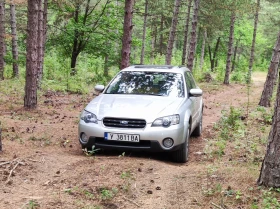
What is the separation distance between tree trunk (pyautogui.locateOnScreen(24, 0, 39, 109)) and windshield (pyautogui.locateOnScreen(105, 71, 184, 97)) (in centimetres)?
370

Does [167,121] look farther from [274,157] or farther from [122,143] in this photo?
[274,157]

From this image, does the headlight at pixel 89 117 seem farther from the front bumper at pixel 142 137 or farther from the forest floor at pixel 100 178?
the forest floor at pixel 100 178

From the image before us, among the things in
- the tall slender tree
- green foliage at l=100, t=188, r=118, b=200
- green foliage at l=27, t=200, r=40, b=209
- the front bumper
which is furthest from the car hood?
green foliage at l=27, t=200, r=40, b=209

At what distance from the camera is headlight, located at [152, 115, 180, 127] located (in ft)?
19.4

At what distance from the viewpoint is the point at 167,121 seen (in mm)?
5941

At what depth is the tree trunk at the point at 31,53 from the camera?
9.77 m

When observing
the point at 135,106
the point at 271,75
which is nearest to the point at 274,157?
the point at 135,106

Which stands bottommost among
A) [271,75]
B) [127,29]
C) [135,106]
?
[135,106]

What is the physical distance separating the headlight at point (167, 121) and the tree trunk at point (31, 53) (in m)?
5.65

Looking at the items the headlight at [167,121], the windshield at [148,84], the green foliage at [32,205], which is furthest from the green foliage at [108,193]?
the windshield at [148,84]

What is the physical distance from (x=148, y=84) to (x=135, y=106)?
124cm

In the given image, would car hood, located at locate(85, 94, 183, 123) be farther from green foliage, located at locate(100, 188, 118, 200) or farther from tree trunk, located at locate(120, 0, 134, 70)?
tree trunk, located at locate(120, 0, 134, 70)

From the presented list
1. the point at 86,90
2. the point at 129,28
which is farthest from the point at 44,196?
the point at 86,90

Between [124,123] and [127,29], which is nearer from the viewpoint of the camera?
[124,123]
